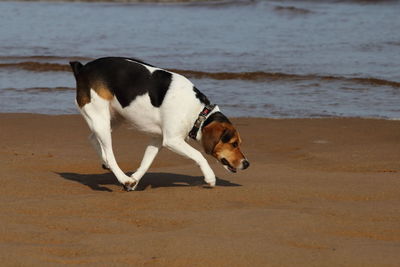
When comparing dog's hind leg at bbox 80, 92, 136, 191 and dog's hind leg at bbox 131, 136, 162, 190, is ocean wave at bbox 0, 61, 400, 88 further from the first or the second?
dog's hind leg at bbox 80, 92, 136, 191

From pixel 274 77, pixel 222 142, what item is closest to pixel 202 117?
pixel 222 142

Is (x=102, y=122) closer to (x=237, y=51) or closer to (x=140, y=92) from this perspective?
(x=140, y=92)

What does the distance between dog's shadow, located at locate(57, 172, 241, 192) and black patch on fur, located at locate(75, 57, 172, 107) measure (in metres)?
0.92

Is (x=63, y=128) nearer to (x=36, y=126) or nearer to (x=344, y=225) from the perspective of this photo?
(x=36, y=126)

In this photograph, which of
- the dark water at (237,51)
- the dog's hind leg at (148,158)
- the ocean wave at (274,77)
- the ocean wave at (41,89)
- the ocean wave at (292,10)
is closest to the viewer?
the dog's hind leg at (148,158)

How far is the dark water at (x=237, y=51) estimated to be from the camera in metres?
13.6

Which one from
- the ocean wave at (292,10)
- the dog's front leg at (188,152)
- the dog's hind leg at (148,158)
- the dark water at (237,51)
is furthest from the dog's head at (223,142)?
the ocean wave at (292,10)

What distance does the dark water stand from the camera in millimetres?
13602

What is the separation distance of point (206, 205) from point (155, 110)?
1.06 meters

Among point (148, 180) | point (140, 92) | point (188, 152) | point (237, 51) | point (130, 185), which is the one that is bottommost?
point (237, 51)

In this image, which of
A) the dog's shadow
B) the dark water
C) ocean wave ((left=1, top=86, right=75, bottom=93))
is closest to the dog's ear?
the dog's shadow

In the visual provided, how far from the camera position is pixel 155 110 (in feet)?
23.6

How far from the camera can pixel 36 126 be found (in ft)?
35.6

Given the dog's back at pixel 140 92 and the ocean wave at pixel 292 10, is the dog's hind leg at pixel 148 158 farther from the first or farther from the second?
the ocean wave at pixel 292 10
